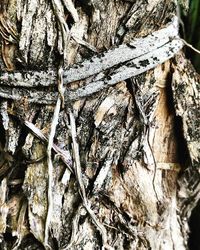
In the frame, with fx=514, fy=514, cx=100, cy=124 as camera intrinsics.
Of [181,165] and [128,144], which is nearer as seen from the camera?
[128,144]

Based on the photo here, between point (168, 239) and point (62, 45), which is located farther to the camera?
point (168, 239)

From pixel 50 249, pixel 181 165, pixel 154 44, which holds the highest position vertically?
pixel 154 44

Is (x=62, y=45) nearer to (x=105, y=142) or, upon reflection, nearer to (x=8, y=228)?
(x=105, y=142)

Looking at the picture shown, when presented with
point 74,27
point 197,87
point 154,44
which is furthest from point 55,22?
point 197,87

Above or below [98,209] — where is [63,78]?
above

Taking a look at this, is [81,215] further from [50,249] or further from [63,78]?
[63,78]

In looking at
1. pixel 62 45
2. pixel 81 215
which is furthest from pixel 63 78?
pixel 81 215
